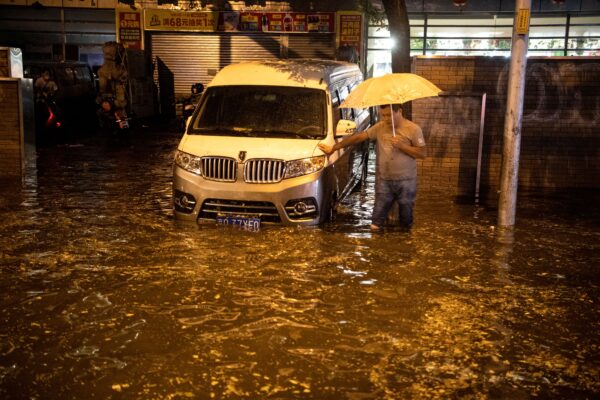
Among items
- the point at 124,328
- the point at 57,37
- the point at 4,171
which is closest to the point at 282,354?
the point at 124,328

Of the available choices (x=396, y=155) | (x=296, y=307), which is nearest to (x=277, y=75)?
(x=396, y=155)

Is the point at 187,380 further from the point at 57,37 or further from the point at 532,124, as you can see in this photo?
the point at 57,37

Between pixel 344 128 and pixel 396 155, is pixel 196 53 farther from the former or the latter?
pixel 396 155

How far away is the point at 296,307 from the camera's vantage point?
612cm

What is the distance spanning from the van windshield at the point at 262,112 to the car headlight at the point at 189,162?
18.2 inches

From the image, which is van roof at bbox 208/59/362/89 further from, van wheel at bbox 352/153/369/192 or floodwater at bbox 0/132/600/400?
van wheel at bbox 352/153/369/192

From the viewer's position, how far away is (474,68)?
1166cm

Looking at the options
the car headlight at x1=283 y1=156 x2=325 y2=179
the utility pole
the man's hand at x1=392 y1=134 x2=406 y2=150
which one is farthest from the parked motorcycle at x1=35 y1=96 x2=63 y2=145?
the utility pole

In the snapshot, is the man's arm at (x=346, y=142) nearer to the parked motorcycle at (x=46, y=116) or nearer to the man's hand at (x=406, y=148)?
the man's hand at (x=406, y=148)

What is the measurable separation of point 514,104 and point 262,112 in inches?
124

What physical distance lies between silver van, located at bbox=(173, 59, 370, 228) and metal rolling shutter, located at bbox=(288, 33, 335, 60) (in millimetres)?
15184

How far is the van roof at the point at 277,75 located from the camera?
941 centimetres

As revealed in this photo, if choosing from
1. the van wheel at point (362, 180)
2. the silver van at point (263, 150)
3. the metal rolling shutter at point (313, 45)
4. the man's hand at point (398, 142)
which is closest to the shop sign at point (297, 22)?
the metal rolling shutter at point (313, 45)

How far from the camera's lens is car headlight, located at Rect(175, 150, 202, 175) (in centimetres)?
859
